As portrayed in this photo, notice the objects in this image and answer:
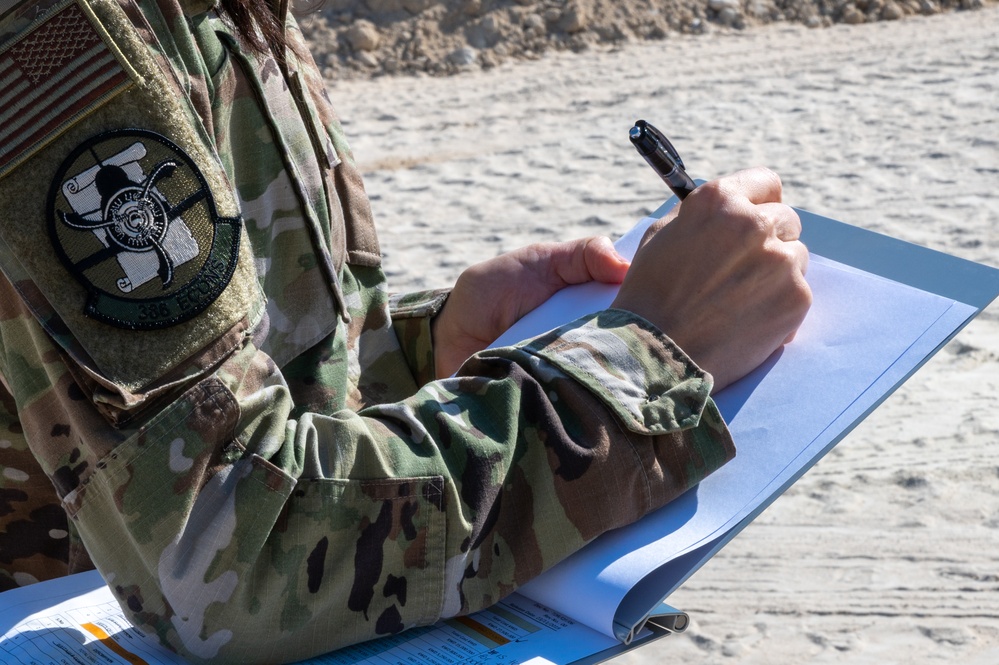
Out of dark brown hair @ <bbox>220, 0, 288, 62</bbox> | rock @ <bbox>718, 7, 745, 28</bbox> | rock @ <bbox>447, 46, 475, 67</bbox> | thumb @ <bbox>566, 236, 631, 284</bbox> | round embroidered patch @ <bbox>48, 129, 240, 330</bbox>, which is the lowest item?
rock @ <bbox>718, 7, 745, 28</bbox>

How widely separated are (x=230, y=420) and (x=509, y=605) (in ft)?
1.06

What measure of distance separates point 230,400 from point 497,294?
2.03 ft

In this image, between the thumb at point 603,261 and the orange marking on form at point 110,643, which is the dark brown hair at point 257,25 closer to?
the thumb at point 603,261

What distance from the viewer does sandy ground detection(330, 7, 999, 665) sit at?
7.96 ft

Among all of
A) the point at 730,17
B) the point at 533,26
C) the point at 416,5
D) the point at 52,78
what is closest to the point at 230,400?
the point at 52,78

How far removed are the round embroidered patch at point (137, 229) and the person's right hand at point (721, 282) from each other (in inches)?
16.9

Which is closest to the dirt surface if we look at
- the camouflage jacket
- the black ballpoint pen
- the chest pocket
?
the black ballpoint pen

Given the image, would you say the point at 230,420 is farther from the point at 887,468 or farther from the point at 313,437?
the point at 887,468

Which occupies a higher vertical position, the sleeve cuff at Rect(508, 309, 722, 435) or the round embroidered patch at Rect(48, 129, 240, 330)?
the round embroidered patch at Rect(48, 129, 240, 330)

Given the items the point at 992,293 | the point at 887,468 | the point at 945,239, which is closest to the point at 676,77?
the point at 945,239

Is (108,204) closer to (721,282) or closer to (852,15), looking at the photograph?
(721,282)

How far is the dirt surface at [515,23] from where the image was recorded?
679cm

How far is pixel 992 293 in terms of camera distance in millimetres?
1271

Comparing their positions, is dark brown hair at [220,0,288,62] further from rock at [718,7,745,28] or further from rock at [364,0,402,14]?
rock at [718,7,745,28]
